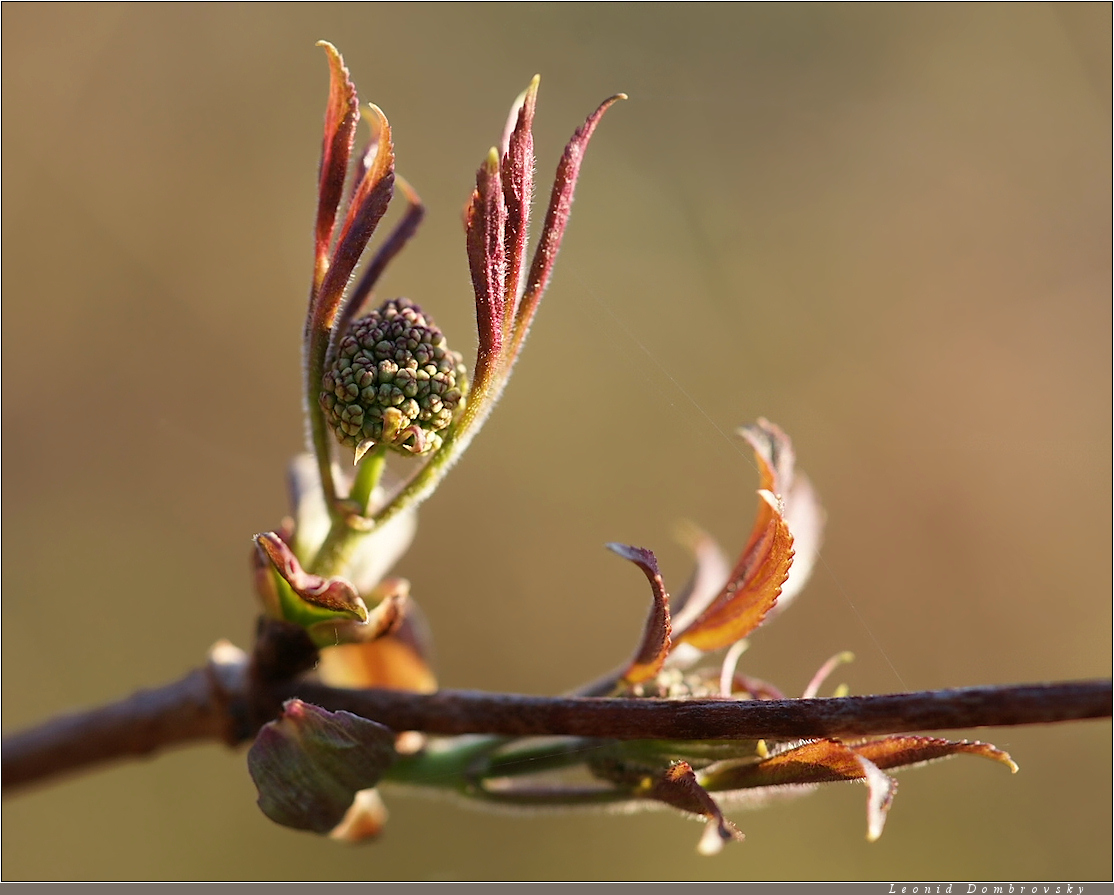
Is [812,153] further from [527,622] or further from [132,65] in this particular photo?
[132,65]

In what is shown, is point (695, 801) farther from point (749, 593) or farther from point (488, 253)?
point (488, 253)

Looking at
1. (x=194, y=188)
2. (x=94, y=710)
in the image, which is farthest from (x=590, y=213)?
(x=94, y=710)

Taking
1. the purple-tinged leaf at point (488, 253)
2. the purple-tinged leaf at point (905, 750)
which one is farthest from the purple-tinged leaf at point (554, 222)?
the purple-tinged leaf at point (905, 750)

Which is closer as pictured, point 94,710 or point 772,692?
point 772,692

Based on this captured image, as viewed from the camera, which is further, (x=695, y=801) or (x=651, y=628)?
(x=651, y=628)

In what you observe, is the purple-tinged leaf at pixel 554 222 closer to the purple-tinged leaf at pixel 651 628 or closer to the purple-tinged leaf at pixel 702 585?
the purple-tinged leaf at pixel 651 628

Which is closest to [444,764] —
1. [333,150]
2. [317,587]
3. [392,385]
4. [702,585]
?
[317,587]
